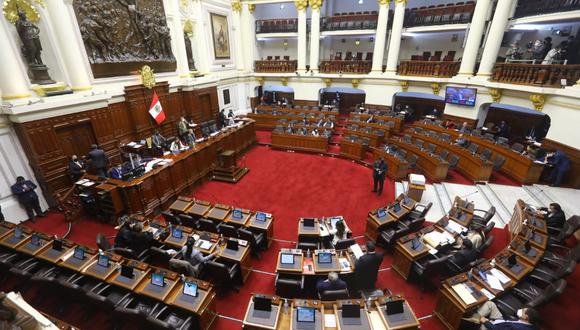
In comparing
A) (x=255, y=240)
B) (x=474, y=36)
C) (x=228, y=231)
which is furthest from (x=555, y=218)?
(x=474, y=36)

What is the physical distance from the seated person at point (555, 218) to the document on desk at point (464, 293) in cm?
424

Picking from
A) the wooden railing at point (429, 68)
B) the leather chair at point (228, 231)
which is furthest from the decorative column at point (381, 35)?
the leather chair at point (228, 231)

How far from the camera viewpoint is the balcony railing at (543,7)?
9893 mm

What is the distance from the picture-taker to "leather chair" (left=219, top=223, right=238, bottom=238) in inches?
253

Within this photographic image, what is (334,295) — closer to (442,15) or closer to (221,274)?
(221,274)

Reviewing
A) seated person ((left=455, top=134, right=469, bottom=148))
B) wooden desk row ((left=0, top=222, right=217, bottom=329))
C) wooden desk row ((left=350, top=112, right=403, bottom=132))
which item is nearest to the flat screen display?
wooden desk row ((left=350, top=112, right=403, bottom=132))

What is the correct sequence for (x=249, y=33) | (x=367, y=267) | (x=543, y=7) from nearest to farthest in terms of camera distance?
(x=367, y=267) → (x=543, y=7) → (x=249, y=33)

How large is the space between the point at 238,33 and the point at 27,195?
16.1 m

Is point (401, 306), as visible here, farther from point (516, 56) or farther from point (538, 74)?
point (516, 56)

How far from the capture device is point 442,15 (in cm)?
1477

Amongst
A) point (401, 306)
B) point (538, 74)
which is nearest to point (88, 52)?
point (401, 306)

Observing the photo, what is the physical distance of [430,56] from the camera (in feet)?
55.8

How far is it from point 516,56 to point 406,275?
1291 cm

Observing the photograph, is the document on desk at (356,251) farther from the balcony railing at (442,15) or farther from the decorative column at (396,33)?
the balcony railing at (442,15)
